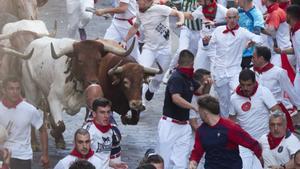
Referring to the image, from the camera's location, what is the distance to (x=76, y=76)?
52.8 ft

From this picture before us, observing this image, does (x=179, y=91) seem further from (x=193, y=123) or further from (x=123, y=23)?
(x=123, y=23)

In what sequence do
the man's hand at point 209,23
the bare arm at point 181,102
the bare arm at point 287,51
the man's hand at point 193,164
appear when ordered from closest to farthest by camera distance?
the man's hand at point 193,164 → the bare arm at point 181,102 → the bare arm at point 287,51 → the man's hand at point 209,23

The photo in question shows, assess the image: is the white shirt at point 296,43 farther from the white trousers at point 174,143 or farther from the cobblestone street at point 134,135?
the white trousers at point 174,143

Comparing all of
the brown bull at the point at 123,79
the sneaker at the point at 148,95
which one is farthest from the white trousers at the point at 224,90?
the brown bull at the point at 123,79

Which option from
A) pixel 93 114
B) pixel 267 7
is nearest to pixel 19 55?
pixel 93 114

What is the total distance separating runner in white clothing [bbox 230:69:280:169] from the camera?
612 inches

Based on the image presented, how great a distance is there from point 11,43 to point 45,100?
0.91m

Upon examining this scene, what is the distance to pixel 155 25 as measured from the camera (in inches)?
758

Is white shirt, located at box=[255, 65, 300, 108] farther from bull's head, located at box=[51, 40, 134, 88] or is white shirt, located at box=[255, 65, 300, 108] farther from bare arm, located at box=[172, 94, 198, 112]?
bull's head, located at box=[51, 40, 134, 88]

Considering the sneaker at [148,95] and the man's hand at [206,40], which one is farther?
the sneaker at [148,95]

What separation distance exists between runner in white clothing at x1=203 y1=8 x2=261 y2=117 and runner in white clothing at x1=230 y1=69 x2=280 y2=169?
246 centimetres

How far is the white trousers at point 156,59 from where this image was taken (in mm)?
19281

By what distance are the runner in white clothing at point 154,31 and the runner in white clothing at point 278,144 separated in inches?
186

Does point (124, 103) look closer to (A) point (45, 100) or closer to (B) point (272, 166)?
(A) point (45, 100)
